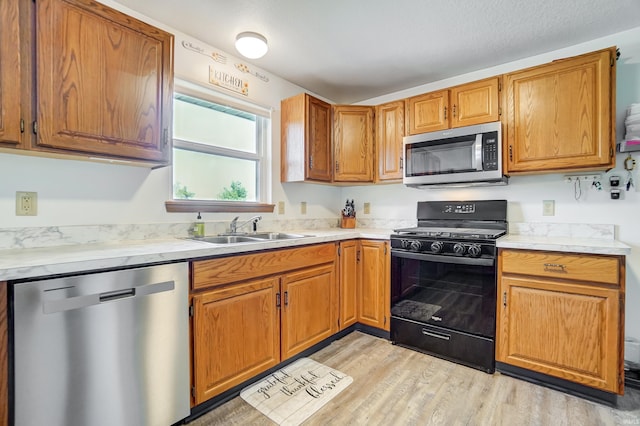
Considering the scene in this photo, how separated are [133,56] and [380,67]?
192 centimetres

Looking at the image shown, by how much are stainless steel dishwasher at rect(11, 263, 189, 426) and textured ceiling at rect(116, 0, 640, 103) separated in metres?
1.65

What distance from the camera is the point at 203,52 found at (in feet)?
7.57

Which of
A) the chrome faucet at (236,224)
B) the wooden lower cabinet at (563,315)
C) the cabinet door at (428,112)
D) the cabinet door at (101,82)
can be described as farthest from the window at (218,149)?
the wooden lower cabinet at (563,315)

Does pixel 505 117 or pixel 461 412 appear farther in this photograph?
pixel 505 117

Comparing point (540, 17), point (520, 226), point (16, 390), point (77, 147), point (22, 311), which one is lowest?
point (16, 390)

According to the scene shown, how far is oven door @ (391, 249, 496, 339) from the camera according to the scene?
214 centimetres

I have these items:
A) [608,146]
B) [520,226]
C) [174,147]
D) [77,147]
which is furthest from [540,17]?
[77,147]

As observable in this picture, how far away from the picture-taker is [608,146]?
1.96 metres

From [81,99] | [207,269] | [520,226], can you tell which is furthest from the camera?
[520,226]

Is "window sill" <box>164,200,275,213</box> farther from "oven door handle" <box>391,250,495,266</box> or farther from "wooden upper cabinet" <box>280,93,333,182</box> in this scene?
"oven door handle" <box>391,250,495,266</box>

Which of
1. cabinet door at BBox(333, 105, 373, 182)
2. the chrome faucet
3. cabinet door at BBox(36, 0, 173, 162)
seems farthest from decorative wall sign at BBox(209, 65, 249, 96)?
the chrome faucet

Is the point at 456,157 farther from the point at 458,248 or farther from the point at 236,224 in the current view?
the point at 236,224

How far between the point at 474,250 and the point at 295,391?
152 centimetres

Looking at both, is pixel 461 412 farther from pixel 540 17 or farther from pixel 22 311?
pixel 540 17
